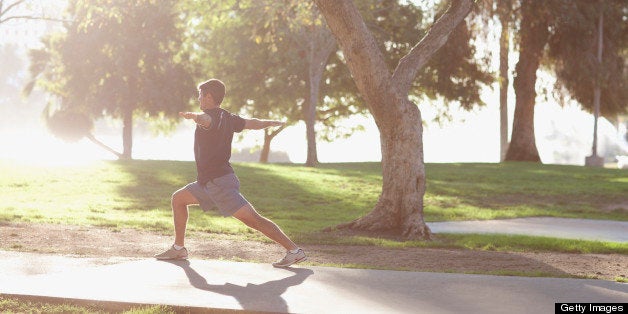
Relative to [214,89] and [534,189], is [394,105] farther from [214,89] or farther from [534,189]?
[534,189]

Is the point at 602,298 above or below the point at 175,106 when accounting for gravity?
below

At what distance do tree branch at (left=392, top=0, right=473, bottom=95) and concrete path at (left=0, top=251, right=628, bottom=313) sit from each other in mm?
5844

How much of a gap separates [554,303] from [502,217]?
11456 millimetres

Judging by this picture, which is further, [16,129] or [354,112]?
[16,129]

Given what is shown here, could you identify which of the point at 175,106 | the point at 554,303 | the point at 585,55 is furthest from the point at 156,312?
the point at 175,106

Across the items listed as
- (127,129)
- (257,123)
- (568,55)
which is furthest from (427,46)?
(127,129)

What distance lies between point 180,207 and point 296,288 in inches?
80.7

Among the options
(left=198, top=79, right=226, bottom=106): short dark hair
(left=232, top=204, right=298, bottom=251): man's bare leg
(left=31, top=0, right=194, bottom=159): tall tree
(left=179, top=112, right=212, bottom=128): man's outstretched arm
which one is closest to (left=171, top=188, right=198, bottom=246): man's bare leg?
(left=232, top=204, right=298, bottom=251): man's bare leg

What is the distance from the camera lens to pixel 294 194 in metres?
22.6

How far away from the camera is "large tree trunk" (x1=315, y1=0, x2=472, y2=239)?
13742 millimetres

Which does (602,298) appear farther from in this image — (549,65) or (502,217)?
(549,65)

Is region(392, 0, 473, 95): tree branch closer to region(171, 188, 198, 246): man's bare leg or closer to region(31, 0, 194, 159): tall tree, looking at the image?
region(171, 188, 198, 246): man's bare leg

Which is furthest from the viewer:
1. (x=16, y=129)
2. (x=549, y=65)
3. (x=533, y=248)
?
(x=16, y=129)

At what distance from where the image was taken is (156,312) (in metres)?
6.65
